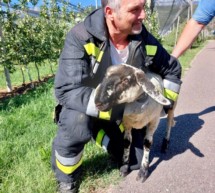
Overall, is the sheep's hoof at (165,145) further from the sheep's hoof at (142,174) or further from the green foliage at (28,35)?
the green foliage at (28,35)

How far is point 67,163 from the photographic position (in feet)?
8.91

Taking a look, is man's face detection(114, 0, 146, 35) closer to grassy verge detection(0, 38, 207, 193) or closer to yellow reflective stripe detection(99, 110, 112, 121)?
yellow reflective stripe detection(99, 110, 112, 121)

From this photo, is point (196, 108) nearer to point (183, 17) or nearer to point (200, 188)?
point (200, 188)

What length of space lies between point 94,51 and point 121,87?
402mm

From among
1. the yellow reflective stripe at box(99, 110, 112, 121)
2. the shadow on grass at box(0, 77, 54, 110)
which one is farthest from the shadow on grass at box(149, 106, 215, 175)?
the shadow on grass at box(0, 77, 54, 110)

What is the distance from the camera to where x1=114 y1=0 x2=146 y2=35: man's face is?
262 centimetres

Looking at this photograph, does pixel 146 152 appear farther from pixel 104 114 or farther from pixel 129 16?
pixel 129 16

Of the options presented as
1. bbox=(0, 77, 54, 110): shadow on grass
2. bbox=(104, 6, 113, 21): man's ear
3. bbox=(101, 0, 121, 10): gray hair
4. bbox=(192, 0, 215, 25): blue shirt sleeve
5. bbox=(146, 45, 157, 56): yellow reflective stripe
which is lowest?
bbox=(0, 77, 54, 110): shadow on grass

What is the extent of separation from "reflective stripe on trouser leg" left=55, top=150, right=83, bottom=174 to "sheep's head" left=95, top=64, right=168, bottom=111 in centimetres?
54

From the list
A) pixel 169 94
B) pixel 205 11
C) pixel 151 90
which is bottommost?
pixel 169 94

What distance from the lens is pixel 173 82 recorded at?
10.6 ft

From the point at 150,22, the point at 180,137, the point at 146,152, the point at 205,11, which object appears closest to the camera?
the point at 146,152

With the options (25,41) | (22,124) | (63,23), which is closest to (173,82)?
(22,124)

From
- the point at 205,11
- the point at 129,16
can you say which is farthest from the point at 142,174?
the point at 205,11
